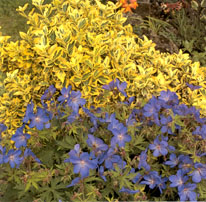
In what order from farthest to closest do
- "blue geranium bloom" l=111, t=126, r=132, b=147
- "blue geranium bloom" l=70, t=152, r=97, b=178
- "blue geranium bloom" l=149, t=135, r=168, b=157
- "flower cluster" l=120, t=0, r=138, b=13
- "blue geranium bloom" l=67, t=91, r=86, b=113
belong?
1. "flower cluster" l=120, t=0, r=138, b=13
2. "blue geranium bloom" l=67, t=91, r=86, b=113
3. "blue geranium bloom" l=149, t=135, r=168, b=157
4. "blue geranium bloom" l=111, t=126, r=132, b=147
5. "blue geranium bloom" l=70, t=152, r=97, b=178

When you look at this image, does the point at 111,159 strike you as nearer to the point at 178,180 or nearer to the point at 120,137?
the point at 120,137

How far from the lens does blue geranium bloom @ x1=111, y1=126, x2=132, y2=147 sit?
1.79 meters

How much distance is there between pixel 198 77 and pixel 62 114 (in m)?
1.24

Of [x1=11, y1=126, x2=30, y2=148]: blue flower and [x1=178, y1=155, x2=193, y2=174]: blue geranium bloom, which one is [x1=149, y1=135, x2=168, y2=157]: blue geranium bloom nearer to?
[x1=178, y1=155, x2=193, y2=174]: blue geranium bloom

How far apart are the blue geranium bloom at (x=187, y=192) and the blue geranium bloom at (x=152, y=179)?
0.13 metres

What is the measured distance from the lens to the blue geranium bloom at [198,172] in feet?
5.98

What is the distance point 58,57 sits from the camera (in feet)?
8.27

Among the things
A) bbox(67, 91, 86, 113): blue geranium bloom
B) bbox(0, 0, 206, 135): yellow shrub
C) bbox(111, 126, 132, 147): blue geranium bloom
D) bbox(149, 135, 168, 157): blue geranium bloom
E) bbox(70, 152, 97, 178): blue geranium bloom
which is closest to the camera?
bbox(70, 152, 97, 178): blue geranium bloom

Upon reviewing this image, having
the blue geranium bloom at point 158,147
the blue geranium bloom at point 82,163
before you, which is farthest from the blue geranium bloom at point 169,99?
the blue geranium bloom at point 82,163

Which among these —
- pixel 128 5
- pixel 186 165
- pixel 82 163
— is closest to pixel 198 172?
pixel 186 165

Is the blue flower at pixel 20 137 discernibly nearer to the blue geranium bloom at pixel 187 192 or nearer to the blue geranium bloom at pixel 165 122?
the blue geranium bloom at pixel 165 122

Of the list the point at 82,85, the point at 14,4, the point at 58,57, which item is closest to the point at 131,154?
the point at 82,85

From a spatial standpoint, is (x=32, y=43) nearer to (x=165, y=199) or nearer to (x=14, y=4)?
(x=165, y=199)

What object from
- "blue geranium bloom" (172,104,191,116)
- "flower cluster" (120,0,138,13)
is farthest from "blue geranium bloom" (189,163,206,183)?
"flower cluster" (120,0,138,13)
